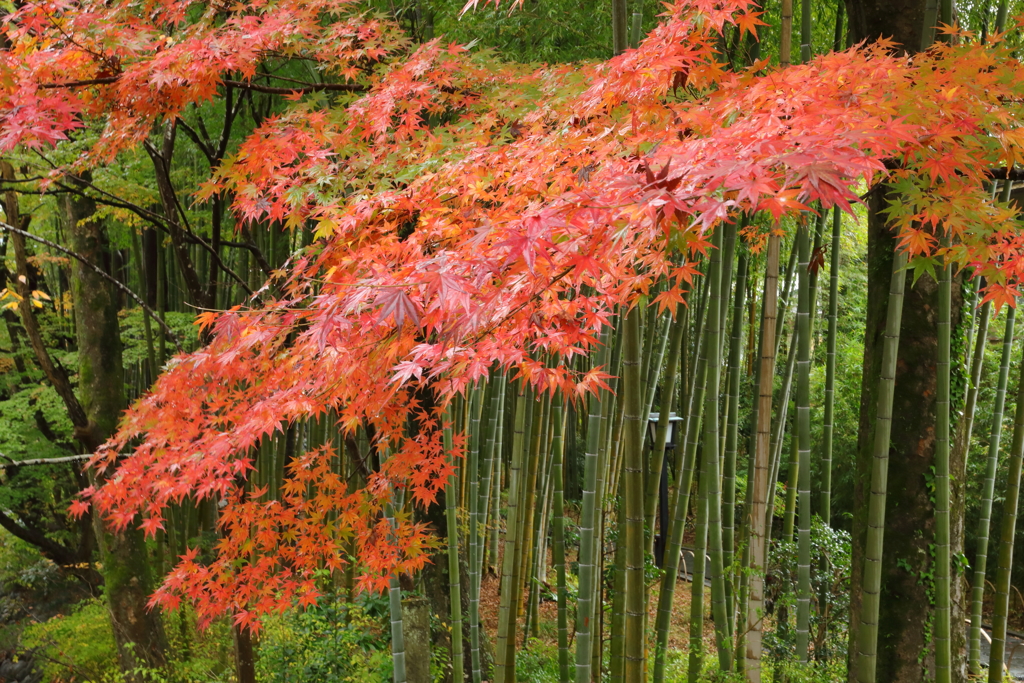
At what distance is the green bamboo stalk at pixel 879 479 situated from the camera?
2.59 m

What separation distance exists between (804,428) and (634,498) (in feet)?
4.33

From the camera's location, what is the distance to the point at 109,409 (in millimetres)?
5500

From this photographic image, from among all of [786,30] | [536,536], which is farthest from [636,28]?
[536,536]

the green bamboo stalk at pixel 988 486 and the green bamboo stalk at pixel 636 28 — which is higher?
→ the green bamboo stalk at pixel 636 28

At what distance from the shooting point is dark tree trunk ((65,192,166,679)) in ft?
17.6

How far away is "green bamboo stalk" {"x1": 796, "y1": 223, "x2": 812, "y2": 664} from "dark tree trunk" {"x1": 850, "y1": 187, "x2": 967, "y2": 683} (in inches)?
10.6

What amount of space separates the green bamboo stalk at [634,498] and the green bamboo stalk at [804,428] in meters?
0.95

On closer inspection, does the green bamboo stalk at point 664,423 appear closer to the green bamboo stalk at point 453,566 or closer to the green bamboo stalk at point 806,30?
the green bamboo stalk at point 453,566

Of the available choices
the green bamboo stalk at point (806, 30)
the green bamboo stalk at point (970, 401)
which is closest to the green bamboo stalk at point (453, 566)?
the green bamboo stalk at point (806, 30)

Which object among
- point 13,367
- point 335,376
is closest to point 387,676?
point 335,376

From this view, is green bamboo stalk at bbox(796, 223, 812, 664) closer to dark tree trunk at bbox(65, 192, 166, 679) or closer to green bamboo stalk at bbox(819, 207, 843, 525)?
green bamboo stalk at bbox(819, 207, 843, 525)

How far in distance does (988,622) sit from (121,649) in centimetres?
913

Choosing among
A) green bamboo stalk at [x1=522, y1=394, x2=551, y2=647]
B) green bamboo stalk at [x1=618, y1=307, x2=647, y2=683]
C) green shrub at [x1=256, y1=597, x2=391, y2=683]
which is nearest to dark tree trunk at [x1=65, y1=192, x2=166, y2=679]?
green shrub at [x1=256, y1=597, x2=391, y2=683]

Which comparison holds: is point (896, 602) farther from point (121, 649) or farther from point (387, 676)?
point (121, 649)
